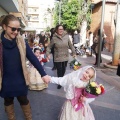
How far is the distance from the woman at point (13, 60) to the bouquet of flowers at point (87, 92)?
552 mm

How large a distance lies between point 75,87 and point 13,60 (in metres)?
1.00

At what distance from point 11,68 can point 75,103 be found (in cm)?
111

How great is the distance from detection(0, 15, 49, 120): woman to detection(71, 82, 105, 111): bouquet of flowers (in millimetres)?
552

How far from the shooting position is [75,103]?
3410 millimetres

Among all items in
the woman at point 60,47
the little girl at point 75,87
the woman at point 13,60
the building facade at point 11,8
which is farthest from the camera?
the building facade at point 11,8

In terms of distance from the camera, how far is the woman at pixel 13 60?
115 inches

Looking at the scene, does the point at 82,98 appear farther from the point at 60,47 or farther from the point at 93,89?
the point at 60,47

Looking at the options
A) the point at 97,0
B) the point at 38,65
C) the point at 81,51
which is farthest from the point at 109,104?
the point at 97,0

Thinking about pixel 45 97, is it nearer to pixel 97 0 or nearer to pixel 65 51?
pixel 65 51

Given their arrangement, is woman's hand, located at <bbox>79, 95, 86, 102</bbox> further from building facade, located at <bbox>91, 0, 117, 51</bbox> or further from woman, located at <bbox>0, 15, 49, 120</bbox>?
building facade, located at <bbox>91, 0, 117, 51</bbox>

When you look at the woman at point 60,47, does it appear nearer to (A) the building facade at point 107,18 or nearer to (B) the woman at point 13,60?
(B) the woman at point 13,60

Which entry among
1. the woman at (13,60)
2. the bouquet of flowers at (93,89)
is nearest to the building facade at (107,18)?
the bouquet of flowers at (93,89)

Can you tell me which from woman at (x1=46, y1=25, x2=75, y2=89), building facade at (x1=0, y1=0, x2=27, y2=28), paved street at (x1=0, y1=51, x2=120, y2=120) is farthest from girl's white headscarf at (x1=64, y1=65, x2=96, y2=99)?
building facade at (x1=0, y1=0, x2=27, y2=28)

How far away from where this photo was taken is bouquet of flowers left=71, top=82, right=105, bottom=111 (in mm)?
3055
